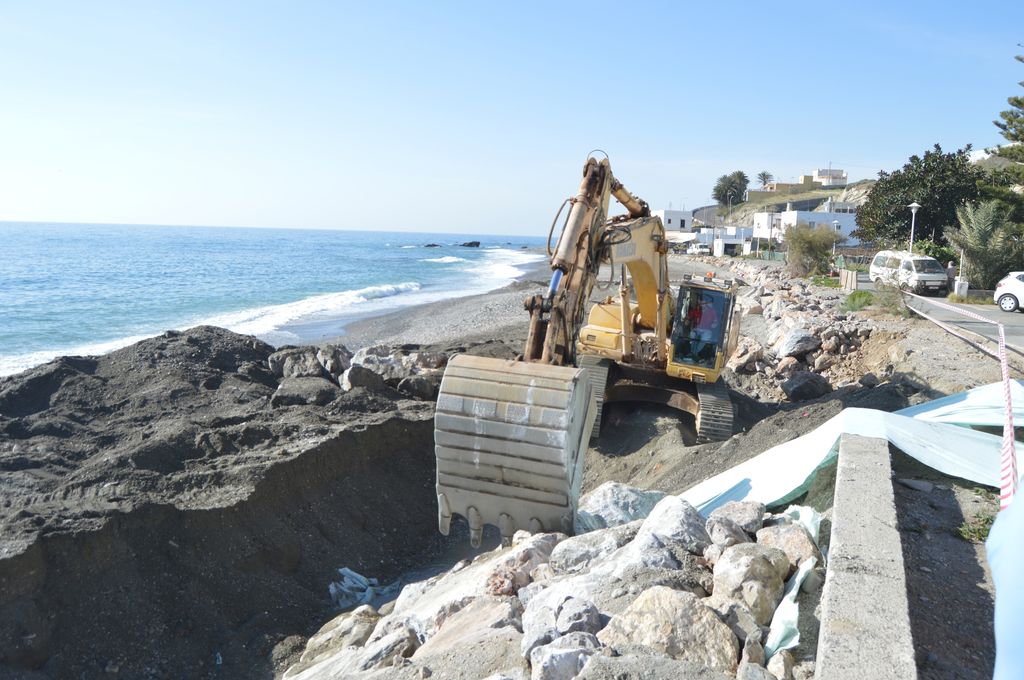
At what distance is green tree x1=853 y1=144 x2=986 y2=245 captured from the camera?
38.1 meters

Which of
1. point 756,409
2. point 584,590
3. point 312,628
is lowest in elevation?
point 312,628

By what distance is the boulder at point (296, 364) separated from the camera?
1441 cm

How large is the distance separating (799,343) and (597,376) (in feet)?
22.8

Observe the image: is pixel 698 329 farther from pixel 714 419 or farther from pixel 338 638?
pixel 338 638

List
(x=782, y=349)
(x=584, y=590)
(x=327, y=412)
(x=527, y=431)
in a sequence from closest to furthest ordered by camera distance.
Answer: (x=584, y=590) → (x=527, y=431) → (x=327, y=412) → (x=782, y=349)

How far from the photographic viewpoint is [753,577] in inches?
170

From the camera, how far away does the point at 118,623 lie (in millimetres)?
6754

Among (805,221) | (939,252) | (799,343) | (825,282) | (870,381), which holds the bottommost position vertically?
(870,381)

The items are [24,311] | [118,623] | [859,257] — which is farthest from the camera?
[859,257]

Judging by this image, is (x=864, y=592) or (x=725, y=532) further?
(x=725, y=532)

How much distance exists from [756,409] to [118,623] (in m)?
9.88

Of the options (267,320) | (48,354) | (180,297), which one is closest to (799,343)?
(48,354)

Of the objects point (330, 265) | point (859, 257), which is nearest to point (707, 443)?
point (859, 257)

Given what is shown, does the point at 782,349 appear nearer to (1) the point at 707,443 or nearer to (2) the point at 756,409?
(2) the point at 756,409
